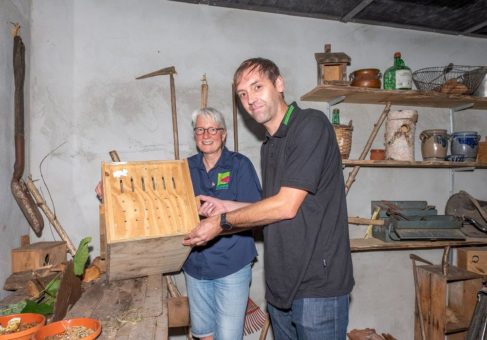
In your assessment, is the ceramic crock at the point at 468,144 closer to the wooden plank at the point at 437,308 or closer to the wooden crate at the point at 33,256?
the wooden plank at the point at 437,308

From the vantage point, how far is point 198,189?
2.15 metres

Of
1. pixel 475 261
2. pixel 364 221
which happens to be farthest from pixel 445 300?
pixel 364 221

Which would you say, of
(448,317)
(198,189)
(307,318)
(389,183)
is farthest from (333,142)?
(448,317)

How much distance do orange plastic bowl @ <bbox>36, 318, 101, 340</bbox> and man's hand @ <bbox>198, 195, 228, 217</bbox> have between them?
28.8 inches

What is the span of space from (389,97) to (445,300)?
1.71 metres

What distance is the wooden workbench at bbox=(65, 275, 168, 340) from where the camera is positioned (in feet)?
4.20

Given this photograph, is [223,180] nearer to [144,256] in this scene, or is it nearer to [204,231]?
[204,231]

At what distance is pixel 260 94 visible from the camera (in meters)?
1.57

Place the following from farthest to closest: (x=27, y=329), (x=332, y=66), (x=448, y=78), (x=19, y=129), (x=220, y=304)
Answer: (x=448, y=78) < (x=332, y=66) < (x=19, y=129) < (x=220, y=304) < (x=27, y=329)

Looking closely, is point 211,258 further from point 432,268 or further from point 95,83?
point 432,268

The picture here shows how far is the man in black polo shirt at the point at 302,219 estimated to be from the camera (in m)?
1.42

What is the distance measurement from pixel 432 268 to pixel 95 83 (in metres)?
3.23

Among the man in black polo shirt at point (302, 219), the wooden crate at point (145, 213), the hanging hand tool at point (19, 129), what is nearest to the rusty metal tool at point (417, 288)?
the man in black polo shirt at point (302, 219)

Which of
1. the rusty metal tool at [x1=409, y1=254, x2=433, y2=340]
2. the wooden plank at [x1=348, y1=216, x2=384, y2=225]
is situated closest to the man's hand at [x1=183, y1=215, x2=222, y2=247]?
the wooden plank at [x1=348, y1=216, x2=384, y2=225]
